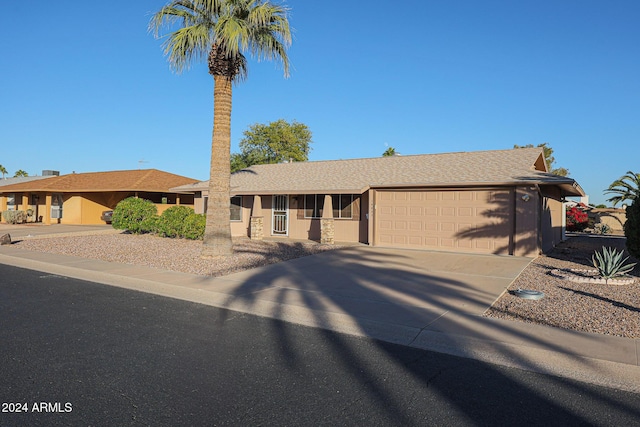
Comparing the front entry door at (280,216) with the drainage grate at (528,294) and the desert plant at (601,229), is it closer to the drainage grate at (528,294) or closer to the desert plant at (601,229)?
the drainage grate at (528,294)

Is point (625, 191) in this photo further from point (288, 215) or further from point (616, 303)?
point (616, 303)

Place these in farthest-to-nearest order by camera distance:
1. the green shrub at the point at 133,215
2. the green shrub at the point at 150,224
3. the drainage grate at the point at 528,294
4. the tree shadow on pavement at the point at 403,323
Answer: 1. the green shrub at the point at 133,215
2. the green shrub at the point at 150,224
3. the drainage grate at the point at 528,294
4. the tree shadow on pavement at the point at 403,323

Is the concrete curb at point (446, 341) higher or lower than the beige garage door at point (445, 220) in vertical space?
lower

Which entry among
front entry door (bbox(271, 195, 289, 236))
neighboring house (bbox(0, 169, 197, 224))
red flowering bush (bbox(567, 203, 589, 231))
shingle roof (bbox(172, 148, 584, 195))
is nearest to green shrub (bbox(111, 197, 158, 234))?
shingle roof (bbox(172, 148, 584, 195))

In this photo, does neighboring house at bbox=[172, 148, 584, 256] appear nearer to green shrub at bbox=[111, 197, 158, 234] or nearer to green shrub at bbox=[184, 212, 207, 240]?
green shrub at bbox=[184, 212, 207, 240]

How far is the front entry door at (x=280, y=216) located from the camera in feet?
72.1

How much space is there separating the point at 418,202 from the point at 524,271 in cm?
614

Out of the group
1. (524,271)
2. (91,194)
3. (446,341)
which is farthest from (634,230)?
(91,194)

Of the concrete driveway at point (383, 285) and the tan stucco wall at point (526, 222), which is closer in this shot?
the concrete driveway at point (383, 285)

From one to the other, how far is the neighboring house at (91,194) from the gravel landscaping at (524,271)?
504 inches

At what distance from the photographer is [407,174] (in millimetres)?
19047

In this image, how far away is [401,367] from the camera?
518cm

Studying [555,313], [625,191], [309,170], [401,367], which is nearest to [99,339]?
[401,367]

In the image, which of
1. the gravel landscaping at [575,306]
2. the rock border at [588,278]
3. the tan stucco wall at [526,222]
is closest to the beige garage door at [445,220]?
the tan stucco wall at [526,222]
